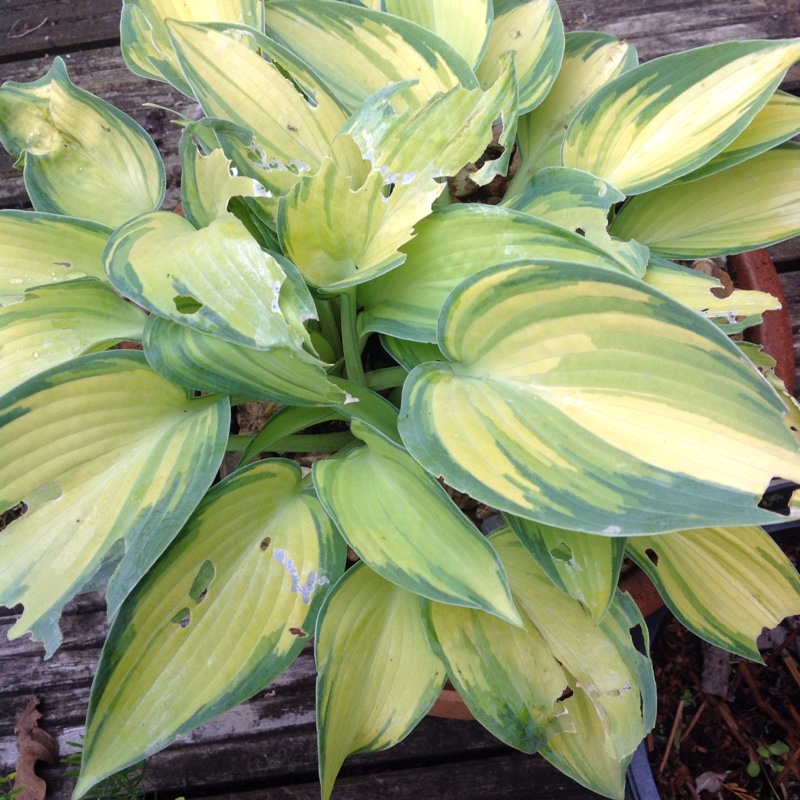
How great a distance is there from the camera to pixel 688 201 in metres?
0.57

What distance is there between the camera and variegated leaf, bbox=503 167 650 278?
0.45 metres

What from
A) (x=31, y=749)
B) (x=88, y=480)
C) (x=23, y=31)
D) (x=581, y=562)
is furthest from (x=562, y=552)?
(x=23, y=31)

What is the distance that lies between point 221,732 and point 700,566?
576 mm

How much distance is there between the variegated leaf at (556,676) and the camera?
1.48ft

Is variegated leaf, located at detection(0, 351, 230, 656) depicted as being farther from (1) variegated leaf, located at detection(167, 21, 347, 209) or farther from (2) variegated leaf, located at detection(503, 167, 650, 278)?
(2) variegated leaf, located at detection(503, 167, 650, 278)

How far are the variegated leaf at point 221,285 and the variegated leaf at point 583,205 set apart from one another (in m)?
0.21

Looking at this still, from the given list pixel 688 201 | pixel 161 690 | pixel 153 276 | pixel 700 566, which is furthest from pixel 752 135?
pixel 161 690

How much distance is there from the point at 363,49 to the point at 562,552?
44cm

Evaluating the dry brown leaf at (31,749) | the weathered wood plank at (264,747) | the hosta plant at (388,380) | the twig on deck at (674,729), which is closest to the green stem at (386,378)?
the hosta plant at (388,380)

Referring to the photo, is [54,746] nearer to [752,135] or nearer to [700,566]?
[700,566]

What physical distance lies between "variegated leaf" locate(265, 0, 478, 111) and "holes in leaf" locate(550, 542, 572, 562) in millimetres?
360

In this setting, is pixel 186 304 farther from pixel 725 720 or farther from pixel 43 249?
pixel 725 720

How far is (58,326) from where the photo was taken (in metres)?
0.49

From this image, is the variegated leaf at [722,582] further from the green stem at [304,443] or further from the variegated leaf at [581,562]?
the green stem at [304,443]
